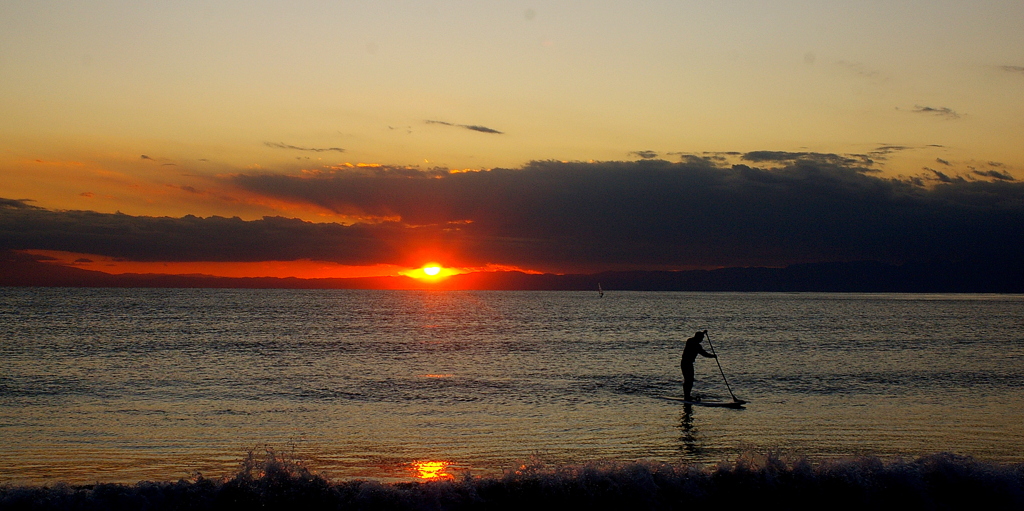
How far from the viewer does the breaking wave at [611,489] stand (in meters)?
10.2

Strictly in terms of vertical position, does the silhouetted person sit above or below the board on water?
above

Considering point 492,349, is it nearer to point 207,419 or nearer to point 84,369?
point 84,369

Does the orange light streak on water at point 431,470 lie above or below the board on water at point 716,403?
below

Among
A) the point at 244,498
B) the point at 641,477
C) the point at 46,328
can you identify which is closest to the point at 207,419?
the point at 244,498

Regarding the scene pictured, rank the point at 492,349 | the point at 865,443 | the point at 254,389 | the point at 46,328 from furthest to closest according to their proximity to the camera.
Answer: the point at 46,328 → the point at 492,349 → the point at 254,389 → the point at 865,443

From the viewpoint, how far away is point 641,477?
35.9 feet

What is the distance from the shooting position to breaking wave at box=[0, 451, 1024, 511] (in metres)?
10.2

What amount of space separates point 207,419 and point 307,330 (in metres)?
41.9

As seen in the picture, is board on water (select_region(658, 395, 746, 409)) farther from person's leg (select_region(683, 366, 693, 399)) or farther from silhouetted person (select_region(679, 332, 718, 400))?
silhouetted person (select_region(679, 332, 718, 400))

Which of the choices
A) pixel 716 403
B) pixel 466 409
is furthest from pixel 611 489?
pixel 716 403

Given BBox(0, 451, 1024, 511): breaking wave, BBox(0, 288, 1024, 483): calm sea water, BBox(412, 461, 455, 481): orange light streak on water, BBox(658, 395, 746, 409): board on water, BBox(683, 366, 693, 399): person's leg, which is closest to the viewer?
BBox(0, 451, 1024, 511): breaking wave

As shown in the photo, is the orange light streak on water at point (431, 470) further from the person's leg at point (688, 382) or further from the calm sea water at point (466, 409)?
the person's leg at point (688, 382)

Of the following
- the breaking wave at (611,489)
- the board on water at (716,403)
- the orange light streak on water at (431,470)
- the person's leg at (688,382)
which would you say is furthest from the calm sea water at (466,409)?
the breaking wave at (611,489)

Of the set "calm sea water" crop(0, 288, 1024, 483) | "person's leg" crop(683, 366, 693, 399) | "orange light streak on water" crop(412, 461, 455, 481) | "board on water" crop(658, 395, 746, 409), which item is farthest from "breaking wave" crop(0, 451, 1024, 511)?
"person's leg" crop(683, 366, 693, 399)
